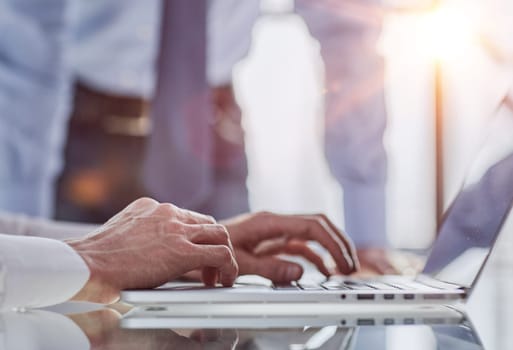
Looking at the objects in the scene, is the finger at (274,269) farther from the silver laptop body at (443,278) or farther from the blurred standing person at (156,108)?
the blurred standing person at (156,108)

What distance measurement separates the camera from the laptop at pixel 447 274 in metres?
0.48

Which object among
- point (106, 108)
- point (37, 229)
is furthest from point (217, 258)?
point (106, 108)

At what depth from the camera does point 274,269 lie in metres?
0.69

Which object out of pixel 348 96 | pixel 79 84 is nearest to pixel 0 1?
pixel 79 84

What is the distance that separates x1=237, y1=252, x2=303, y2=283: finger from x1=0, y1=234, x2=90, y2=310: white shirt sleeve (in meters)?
0.22

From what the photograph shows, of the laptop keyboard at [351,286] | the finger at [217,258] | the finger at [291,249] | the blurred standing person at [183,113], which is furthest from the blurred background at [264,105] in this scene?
the finger at [217,258]

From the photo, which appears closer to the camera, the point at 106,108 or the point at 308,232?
the point at 308,232

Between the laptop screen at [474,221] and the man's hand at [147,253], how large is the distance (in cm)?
21

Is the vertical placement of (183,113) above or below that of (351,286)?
above

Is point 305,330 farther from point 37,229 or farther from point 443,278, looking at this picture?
point 37,229

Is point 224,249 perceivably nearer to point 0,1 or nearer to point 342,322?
point 342,322

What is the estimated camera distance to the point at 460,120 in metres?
2.10

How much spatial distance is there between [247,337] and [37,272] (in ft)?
0.66

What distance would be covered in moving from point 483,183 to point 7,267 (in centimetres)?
43
